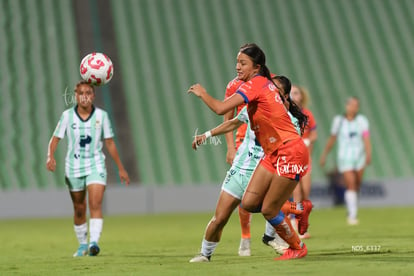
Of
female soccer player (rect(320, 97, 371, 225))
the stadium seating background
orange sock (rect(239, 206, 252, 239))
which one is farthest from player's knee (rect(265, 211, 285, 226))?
the stadium seating background

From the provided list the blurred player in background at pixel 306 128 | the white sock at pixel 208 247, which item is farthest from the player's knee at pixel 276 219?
the blurred player in background at pixel 306 128

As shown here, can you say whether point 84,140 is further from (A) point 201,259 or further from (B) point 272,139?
(B) point 272,139

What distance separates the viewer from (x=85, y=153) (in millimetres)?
10648

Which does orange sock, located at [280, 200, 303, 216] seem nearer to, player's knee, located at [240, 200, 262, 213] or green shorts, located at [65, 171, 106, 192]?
player's knee, located at [240, 200, 262, 213]

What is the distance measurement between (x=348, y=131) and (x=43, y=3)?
47.6ft

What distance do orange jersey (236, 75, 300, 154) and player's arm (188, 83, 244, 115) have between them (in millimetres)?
217

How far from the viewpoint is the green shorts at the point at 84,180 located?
34.7 feet

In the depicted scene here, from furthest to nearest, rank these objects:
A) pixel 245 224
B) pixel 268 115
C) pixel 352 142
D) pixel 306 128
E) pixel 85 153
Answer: pixel 352 142
pixel 306 128
pixel 85 153
pixel 245 224
pixel 268 115

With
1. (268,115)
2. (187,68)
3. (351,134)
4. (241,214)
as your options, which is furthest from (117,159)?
(187,68)

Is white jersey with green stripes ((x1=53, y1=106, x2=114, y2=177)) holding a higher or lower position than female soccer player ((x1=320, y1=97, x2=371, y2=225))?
higher

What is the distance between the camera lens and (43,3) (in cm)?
2862

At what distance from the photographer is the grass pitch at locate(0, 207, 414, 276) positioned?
319 inches

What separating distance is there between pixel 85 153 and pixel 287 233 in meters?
2.89

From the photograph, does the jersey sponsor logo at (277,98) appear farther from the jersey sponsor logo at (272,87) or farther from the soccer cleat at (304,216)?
the soccer cleat at (304,216)
